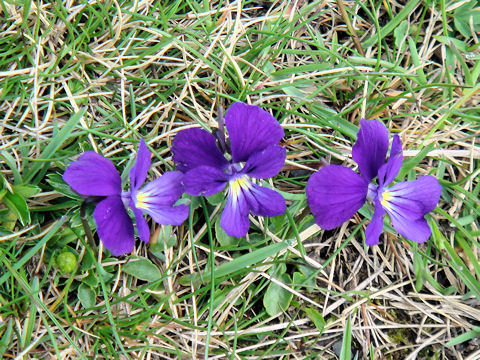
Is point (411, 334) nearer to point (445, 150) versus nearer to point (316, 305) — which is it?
point (316, 305)

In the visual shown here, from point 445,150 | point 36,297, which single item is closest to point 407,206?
point 445,150

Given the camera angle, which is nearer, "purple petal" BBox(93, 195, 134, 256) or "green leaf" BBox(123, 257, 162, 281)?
"purple petal" BBox(93, 195, 134, 256)

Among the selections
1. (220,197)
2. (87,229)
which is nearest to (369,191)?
(220,197)

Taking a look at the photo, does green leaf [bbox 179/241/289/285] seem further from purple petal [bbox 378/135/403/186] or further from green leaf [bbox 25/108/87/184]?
green leaf [bbox 25/108/87/184]

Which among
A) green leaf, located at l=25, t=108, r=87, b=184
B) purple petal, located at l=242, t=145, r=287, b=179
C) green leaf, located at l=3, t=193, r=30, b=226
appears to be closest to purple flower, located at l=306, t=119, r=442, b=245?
purple petal, located at l=242, t=145, r=287, b=179

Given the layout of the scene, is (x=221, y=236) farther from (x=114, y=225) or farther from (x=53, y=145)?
(x=53, y=145)

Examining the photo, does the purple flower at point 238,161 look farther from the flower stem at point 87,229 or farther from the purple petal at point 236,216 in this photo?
the flower stem at point 87,229

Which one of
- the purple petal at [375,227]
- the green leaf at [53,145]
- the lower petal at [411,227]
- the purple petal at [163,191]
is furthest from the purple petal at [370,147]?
the green leaf at [53,145]
